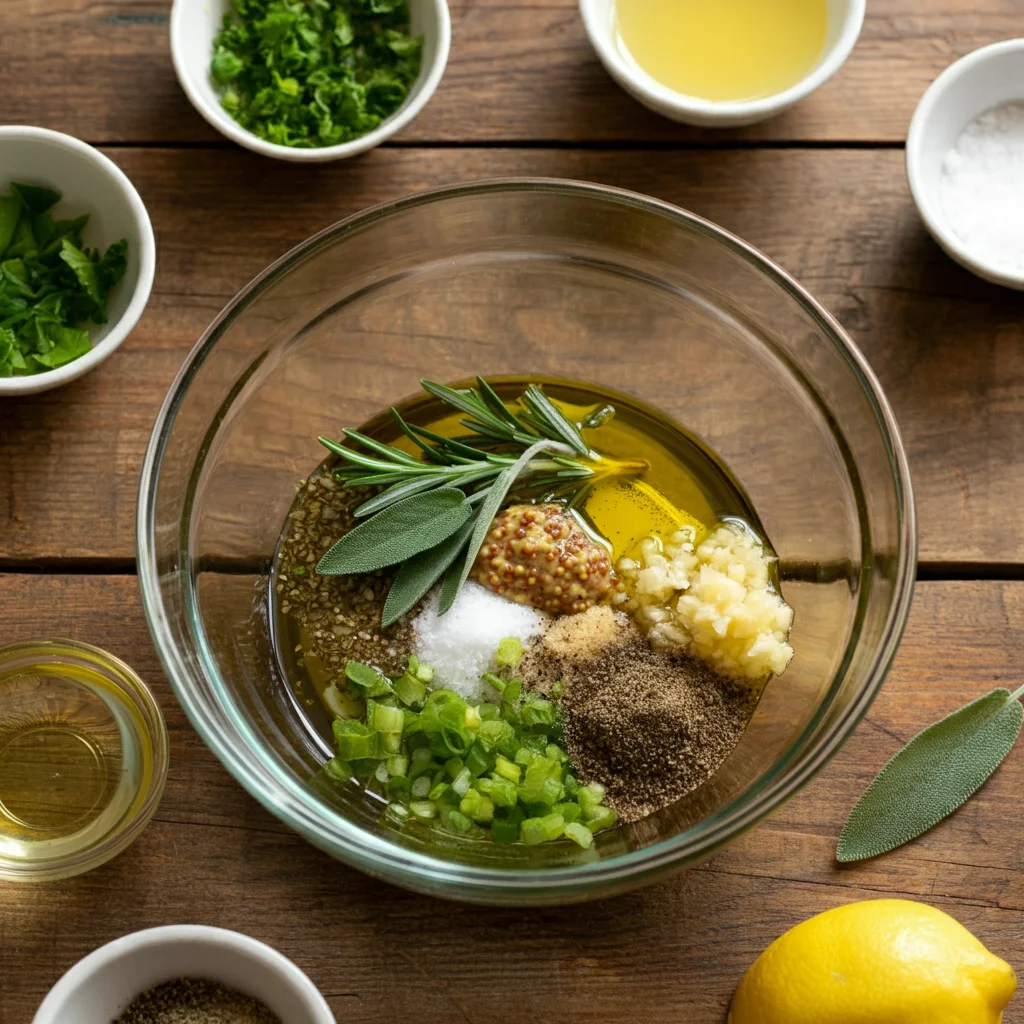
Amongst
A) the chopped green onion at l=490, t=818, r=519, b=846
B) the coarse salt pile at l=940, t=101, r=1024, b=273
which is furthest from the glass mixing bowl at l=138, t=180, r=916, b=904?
the coarse salt pile at l=940, t=101, r=1024, b=273

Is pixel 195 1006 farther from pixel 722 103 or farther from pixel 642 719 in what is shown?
pixel 722 103

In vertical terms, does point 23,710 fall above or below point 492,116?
below

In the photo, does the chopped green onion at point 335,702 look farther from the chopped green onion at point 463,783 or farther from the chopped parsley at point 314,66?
the chopped parsley at point 314,66

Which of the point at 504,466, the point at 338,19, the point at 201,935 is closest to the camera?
the point at 201,935

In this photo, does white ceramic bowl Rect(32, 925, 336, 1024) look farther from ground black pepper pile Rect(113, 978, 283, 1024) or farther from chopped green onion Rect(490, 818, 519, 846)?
chopped green onion Rect(490, 818, 519, 846)

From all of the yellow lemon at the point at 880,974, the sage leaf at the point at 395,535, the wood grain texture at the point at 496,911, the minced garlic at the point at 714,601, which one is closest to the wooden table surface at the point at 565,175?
the wood grain texture at the point at 496,911

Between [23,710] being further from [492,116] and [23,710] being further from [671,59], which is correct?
[671,59]

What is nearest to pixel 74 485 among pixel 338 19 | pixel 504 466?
pixel 504 466
